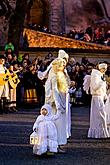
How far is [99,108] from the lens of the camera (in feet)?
49.0

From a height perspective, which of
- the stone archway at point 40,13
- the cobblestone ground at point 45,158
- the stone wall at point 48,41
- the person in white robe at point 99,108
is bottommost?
the cobblestone ground at point 45,158

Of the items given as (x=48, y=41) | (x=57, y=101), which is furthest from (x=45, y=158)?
(x=48, y=41)

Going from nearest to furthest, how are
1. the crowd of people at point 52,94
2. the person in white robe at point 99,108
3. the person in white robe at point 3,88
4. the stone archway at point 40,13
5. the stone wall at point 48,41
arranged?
the crowd of people at point 52,94
the person in white robe at point 99,108
the person in white robe at point 3,88
the stone wall at point 48,41
the stone archway at point 40,13

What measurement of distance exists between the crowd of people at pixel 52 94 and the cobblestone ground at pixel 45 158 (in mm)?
273

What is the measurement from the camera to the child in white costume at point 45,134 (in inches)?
472

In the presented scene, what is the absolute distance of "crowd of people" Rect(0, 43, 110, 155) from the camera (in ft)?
40.0

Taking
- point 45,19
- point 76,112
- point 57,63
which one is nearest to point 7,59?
point 76,112

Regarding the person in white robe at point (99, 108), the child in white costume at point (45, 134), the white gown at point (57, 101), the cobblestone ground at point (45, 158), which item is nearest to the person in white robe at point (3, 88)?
the cobblestone ground at point (45, 158)

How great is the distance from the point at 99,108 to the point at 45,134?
3.15 m

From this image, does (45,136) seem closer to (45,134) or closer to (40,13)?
(45,134)

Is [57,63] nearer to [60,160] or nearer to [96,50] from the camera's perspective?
[60,160]

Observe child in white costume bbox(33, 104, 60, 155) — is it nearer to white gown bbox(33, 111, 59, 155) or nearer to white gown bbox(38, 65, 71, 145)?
white gown bbox(33, 111, 59, 155)

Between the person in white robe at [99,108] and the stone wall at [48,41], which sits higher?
the stone wall at [48,41]

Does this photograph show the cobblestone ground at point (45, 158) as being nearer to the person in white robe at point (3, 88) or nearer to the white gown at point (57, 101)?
the white gown at point (57, 101)
